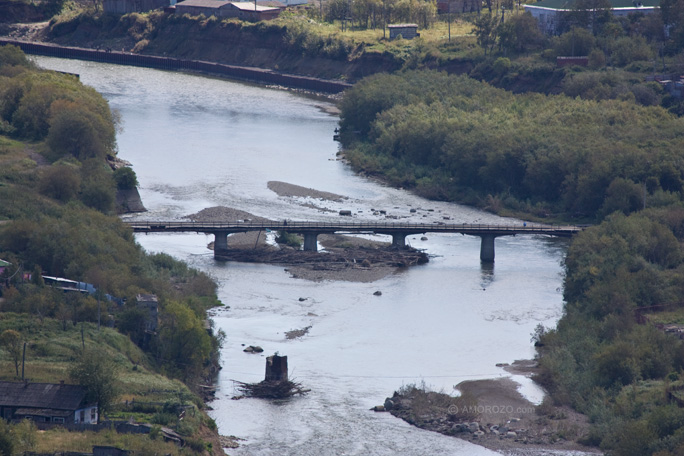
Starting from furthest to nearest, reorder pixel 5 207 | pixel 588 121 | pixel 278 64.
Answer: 1. pixel 278 64
2. pixel 588 121
3. pixel 5 207

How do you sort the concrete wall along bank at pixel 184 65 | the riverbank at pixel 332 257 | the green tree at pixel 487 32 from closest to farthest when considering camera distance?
the riverbank at pixel 332 257 → the green tree at pixel 487 32 → the concrete wall along bank at pixel 184 65

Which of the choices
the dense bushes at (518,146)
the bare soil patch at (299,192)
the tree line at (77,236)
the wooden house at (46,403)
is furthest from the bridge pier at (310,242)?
the wooden house at (46,403)

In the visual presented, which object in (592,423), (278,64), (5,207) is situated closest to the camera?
(592,423)

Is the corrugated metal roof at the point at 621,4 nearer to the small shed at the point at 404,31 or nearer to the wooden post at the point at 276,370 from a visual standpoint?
the small shed at the point at 404,31

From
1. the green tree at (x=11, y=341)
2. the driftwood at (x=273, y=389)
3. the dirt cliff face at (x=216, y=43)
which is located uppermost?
the dirt cliff face at (x=216, y=43)

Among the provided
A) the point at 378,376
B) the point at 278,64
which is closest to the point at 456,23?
the point at 278,64

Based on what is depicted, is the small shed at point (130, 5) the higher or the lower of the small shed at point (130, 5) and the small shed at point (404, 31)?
the higher

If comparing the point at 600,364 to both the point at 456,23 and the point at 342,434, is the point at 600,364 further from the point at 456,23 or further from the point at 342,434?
the point at 456,23

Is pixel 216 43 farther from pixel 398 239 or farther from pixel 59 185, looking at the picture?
pixel 398 239

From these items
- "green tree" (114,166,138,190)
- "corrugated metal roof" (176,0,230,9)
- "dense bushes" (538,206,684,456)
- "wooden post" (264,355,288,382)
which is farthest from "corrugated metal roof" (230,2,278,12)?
"wooden post" (264,355,288,382)
